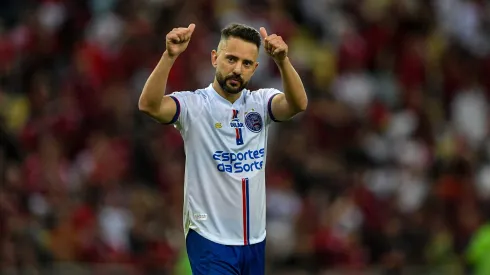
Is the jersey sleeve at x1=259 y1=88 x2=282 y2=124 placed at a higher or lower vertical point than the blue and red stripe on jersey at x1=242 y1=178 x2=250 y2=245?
higher

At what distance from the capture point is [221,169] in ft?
25.6

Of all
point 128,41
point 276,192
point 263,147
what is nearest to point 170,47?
point 263,147

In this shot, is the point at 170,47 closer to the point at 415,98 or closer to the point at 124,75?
the point at 124,75

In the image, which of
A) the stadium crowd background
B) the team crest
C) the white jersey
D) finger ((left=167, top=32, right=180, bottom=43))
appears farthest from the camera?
the stadium crowd background

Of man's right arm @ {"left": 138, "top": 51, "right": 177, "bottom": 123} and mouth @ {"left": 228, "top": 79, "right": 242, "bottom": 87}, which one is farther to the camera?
mouth @ {"left": 228, "top": 79, "right": 242, "bottom": 87}

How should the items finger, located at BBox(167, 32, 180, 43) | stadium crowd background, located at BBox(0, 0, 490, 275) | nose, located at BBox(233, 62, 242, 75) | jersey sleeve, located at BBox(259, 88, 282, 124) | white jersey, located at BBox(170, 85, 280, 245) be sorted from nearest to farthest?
finger, located at BBox(167, 32, 180, 43), nose, located at BBox(233, 62, 242, 75), white jersey, located at BBox(170, 85, 280, 245), jersey sleeve, located at BBox(259, 88, 282, 124), stadium crowd background, located at BBox(0, 0, 490, 275)

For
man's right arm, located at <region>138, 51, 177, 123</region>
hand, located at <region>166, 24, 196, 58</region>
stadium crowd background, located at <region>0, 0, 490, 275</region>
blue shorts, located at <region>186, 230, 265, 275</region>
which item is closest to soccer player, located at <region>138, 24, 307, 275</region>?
blue shorts, located at <region>186, 230, 265, 275</region>

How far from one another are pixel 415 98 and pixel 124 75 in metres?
3.77

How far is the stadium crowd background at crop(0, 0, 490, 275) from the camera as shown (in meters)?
13.5

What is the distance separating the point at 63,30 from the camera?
51.3 ft

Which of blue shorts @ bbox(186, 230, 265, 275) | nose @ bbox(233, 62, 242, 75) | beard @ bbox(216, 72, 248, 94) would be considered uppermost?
nose @ bbox(233, 62, 242, 75)

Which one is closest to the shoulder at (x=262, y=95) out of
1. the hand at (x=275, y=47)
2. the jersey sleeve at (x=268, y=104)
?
the jersey sleeve at (x=268, y=104)

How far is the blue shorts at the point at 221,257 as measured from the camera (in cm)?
773

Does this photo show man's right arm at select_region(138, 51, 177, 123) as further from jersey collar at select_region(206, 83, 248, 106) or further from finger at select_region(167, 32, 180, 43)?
jersey collar at select_region(206, 83, 248, 106)
